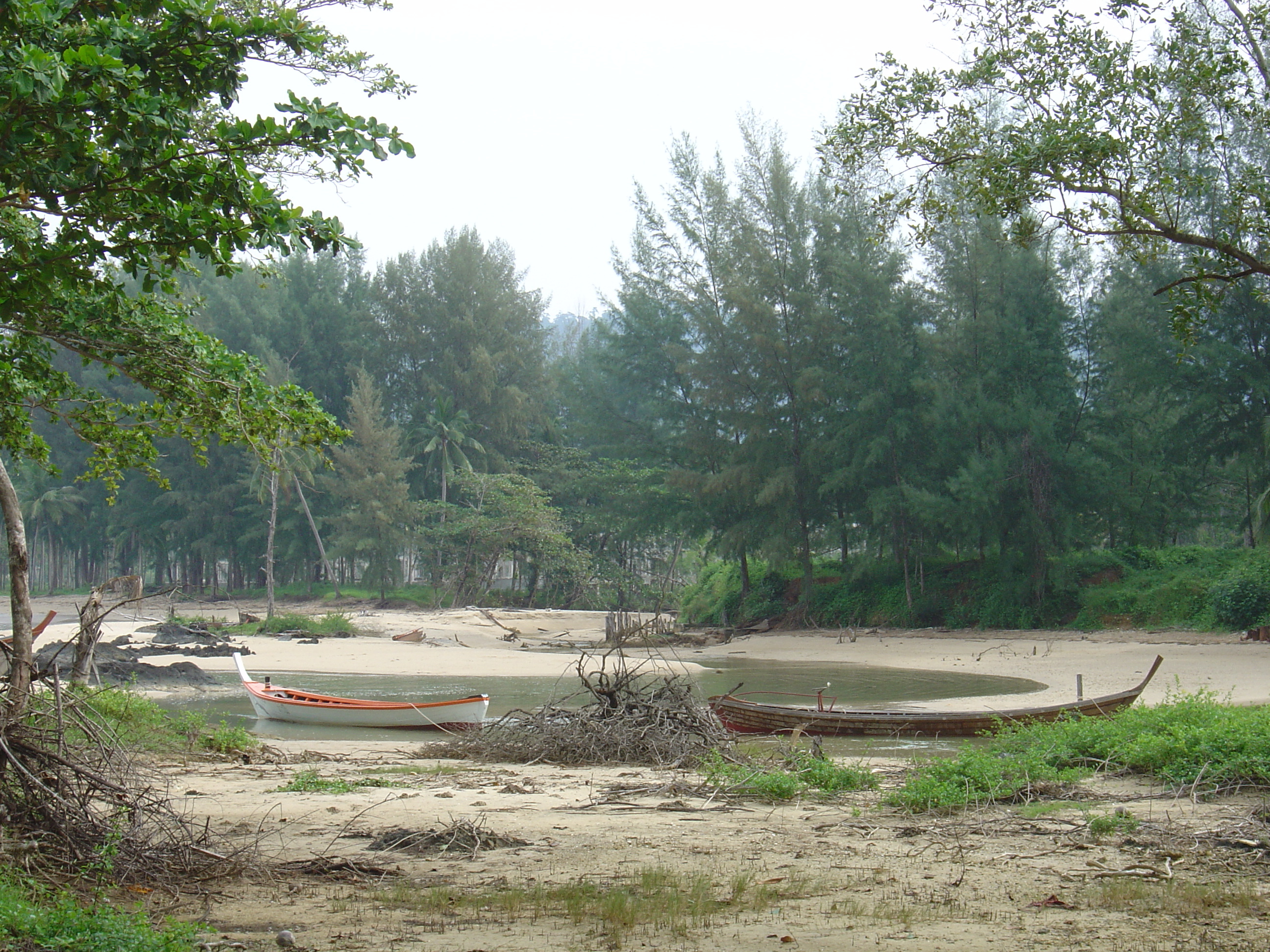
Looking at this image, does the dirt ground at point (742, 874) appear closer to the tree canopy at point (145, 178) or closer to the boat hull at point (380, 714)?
the tree canopy at point (145, 178)

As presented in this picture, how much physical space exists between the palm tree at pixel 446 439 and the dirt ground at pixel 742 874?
136 ft

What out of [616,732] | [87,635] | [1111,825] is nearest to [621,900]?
[1111,825]

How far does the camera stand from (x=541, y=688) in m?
19.6

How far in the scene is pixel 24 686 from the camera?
17.1 feet

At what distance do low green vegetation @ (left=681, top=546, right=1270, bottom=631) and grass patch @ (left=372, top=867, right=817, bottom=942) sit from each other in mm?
21193

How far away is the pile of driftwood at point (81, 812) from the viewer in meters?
4.84

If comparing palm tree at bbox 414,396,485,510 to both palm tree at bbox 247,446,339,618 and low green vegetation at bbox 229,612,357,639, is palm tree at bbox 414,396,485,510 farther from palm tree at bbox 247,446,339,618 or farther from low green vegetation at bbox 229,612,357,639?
low green vegetation at bbox 229,612,357,639

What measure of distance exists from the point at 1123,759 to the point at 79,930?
7.83m

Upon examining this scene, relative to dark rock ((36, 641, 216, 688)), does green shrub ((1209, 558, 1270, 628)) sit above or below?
above

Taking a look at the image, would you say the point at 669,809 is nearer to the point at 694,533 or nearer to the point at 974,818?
the point at 974,818

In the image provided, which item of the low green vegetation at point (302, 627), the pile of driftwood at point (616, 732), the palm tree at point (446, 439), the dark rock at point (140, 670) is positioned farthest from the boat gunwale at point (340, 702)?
the palm tree at point (446, 439)

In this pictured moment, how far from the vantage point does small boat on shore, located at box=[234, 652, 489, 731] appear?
13.5 meters

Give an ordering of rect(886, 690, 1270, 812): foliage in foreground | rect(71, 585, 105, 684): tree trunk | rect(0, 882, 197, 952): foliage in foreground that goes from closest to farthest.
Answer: rect(0, 882, 197, 952): foliage in foreground < rect(71, 585, 105, 684): tree trunk < rect(886, 690, 1270, 812): foliage in foreground

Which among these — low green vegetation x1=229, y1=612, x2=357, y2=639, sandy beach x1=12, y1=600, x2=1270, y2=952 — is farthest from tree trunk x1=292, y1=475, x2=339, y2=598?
sandy beach x1=12, y1=600, x2=1270, y2=952
